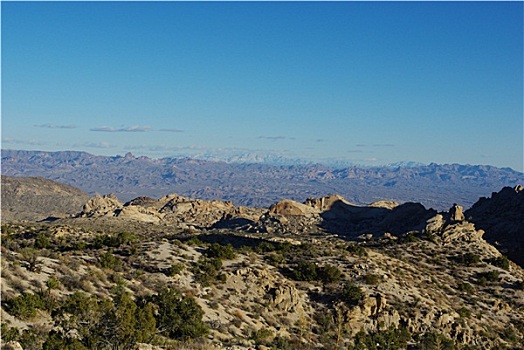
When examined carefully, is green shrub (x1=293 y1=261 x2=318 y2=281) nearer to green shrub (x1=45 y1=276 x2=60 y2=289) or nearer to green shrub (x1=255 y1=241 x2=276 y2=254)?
green shrub (x1=255 y1=241 x2=276 y2=254)

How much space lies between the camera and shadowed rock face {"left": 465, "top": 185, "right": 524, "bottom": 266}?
62.9m

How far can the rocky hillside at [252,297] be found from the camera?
54.9 feet

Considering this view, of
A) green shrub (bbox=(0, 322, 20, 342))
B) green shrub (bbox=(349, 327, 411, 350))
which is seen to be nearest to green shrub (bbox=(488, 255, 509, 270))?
green shrub (bbox=(349, 327, 411, 350))

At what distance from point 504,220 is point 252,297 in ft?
210

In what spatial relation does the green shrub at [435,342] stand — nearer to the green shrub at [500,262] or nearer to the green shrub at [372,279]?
the green shrub at [372,279]

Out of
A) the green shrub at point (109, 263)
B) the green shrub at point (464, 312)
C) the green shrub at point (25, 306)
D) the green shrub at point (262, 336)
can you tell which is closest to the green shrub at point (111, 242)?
the green shrub at point (109, 263)

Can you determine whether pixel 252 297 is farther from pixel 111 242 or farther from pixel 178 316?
pixel 111 242

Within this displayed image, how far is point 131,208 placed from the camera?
330ft

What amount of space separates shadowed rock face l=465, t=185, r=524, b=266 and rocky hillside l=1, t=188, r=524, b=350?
64.5 feet

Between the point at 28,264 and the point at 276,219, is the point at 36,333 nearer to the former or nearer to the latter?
the point at 28,264

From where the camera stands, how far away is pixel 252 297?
26234 mm

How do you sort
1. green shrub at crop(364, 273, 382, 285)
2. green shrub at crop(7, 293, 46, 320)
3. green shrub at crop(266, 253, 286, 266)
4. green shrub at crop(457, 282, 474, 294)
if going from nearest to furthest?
green shrub at crop(7, 293, 46, 320) < green shrub at crop(364, 273, 382, 285) < green shrub at crop(266, 253, 286, 266) < green shrub at crop(457, 282, 474, 294)

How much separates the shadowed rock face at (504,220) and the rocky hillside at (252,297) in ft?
64.5

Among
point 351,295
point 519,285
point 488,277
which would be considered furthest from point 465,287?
point 351,295
